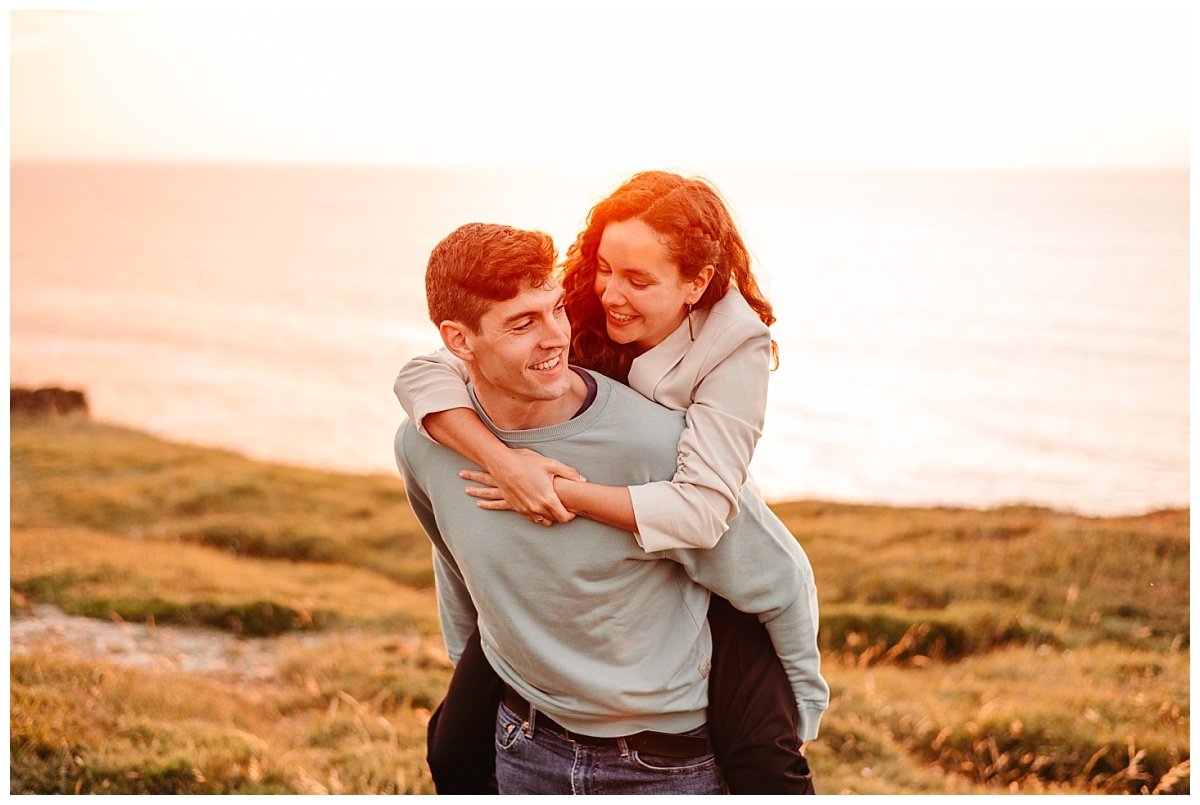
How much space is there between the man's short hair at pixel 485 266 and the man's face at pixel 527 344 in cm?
2

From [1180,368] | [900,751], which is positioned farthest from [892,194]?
[900,751]

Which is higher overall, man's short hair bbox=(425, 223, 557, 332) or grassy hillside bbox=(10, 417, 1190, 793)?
man's short hair bbox=(425, 223, 557, 332)

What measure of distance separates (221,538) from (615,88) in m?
6.46

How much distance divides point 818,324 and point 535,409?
3737cm

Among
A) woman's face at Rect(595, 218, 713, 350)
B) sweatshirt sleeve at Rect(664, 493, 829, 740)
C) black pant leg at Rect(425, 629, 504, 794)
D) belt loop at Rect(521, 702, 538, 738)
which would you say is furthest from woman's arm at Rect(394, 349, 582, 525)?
black pant leg at Rect(425, 629, 504, 794)

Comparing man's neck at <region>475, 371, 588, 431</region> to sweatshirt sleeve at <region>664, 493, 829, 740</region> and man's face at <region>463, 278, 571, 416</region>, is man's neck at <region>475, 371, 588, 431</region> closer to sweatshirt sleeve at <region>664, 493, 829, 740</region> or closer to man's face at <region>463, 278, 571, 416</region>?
A: man's face at <region>463, 278, 571, 416</region>

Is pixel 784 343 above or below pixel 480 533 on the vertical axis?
below

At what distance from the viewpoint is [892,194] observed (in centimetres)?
8712

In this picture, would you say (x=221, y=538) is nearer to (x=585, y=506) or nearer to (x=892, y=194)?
(x=585, y=506)

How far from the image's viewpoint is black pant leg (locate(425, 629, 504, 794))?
2748mm

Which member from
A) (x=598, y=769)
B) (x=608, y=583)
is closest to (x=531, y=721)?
(x=598, y=769)

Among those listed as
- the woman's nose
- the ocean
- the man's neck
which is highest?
the woman's nose

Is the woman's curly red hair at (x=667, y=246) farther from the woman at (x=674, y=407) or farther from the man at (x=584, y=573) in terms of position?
the man at (x=584, y=573)

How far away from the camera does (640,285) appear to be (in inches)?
103
